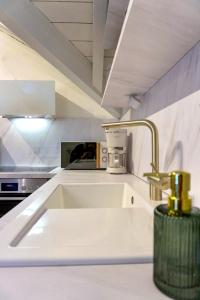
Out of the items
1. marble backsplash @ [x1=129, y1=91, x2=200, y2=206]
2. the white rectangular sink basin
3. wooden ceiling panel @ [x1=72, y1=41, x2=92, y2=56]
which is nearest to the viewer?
the white rectangular sink basin

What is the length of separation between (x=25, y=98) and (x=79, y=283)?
2280 millimetres

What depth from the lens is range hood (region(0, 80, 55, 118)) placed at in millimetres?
2449

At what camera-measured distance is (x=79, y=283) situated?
385mm

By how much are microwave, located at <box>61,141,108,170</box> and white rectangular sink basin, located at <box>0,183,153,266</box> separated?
1141 mm

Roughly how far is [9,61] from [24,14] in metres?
1.40

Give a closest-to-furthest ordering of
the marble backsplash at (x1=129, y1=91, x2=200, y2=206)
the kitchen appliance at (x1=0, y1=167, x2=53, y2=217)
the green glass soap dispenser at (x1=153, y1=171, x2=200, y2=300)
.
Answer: the green glass soap dispenser at (x1=153, y1=171, x2=200, y2=300)
the marble backsplash at (x1=129, y1=91, x2=200, y2=206)
the kitchen appliance at (x1=0, y1=167, x2=53, y2=217)

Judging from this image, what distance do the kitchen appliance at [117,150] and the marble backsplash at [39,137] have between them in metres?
1.09

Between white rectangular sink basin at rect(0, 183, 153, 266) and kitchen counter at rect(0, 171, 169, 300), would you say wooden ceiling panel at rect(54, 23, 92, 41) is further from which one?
kitchen counter at rect(0, 171, 169, 300)

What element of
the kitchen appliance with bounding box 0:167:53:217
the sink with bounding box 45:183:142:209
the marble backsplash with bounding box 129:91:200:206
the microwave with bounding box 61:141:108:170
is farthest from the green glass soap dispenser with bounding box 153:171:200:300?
the kitchen appliance with bounding box 0:167:53:217

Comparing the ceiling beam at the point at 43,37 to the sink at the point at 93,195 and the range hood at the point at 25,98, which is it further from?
the sink at the point at 93,195

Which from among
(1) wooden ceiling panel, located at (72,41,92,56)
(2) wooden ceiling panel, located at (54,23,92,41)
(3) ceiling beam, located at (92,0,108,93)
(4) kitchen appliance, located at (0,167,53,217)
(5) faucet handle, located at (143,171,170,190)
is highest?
(2) wooden ceiling panel, located at (54,23,92,41)

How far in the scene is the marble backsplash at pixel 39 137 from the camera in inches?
112

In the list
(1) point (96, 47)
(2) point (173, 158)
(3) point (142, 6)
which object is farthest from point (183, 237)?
(1) point (96, 47)

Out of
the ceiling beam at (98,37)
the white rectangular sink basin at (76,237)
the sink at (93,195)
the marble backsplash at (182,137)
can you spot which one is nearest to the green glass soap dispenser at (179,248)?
the white rectangular sink basin at (76,237)
